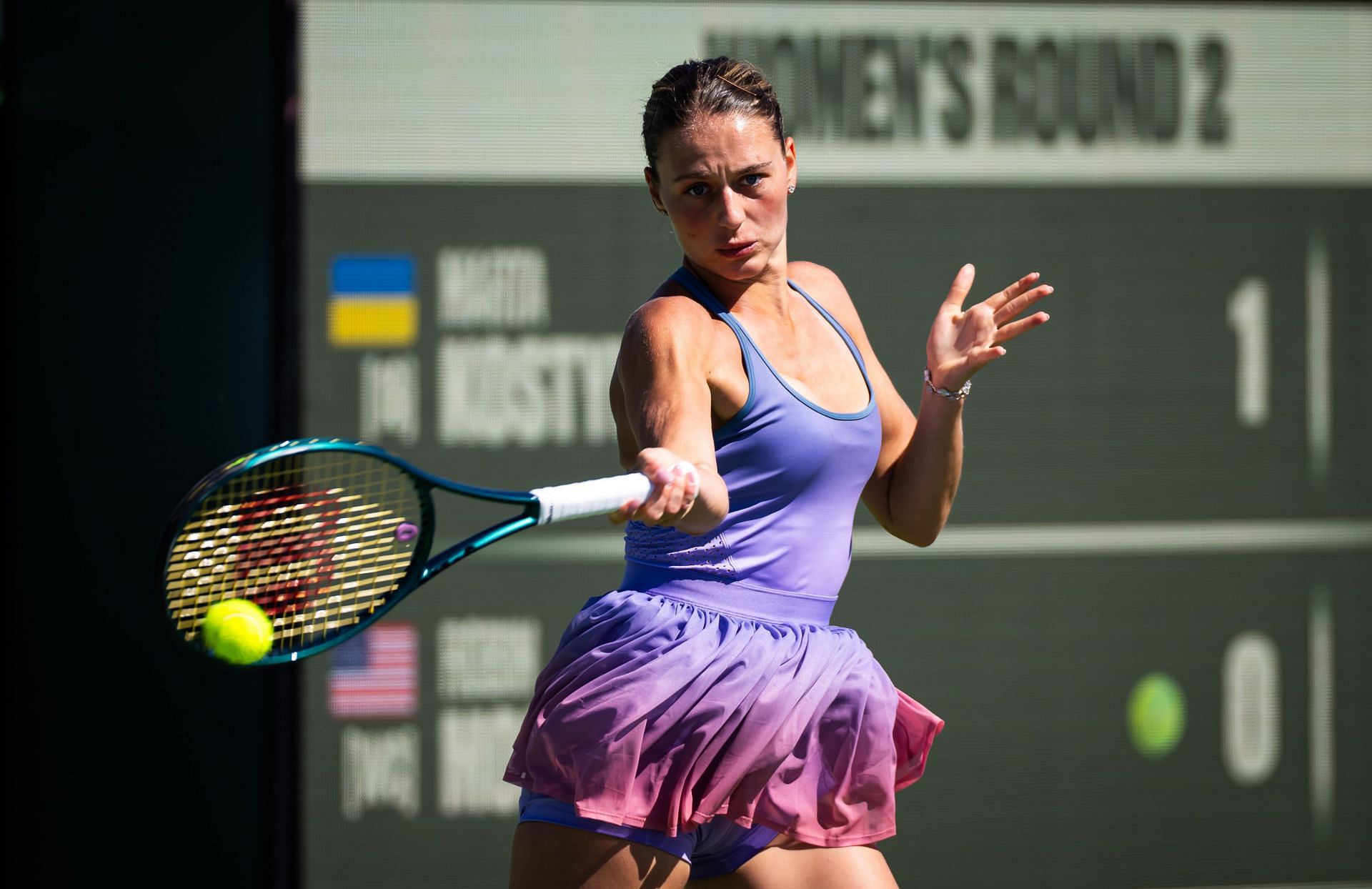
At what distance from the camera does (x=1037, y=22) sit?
13.1ft

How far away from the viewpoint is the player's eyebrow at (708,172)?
208cm

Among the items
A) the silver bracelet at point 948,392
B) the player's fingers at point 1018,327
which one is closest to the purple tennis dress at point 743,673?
the silver bracelet at point 948,392

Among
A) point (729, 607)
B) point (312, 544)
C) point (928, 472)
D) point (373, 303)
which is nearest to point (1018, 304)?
point (928, 472)

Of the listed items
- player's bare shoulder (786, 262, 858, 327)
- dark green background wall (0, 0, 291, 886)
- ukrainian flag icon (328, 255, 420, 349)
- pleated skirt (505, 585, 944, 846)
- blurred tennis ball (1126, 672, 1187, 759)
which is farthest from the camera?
blurred tennis ball (1126, 672, 1187, 759)

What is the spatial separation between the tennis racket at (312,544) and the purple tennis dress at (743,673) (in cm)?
26

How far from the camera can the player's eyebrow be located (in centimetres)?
208

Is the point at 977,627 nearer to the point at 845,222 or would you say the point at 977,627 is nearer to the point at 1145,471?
the point at 1145,471

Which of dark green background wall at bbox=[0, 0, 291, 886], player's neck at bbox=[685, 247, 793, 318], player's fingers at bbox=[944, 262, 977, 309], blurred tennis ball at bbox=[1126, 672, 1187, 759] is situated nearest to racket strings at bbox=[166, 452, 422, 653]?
player's neck at bbox=[685, 247, 793, 318]

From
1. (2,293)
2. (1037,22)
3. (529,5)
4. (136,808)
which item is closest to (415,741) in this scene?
(136,808)

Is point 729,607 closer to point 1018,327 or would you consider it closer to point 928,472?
point 928,472

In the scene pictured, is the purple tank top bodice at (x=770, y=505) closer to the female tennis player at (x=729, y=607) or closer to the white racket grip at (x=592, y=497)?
the female tennis player at (x=729, y=607)

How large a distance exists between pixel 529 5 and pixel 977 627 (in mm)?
Answer: 2013

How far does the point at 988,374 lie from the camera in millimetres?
4031

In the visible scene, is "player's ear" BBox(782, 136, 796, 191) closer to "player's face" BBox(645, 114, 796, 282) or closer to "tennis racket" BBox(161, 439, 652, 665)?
"player's face" BBox(645, 114, 796, 282)
